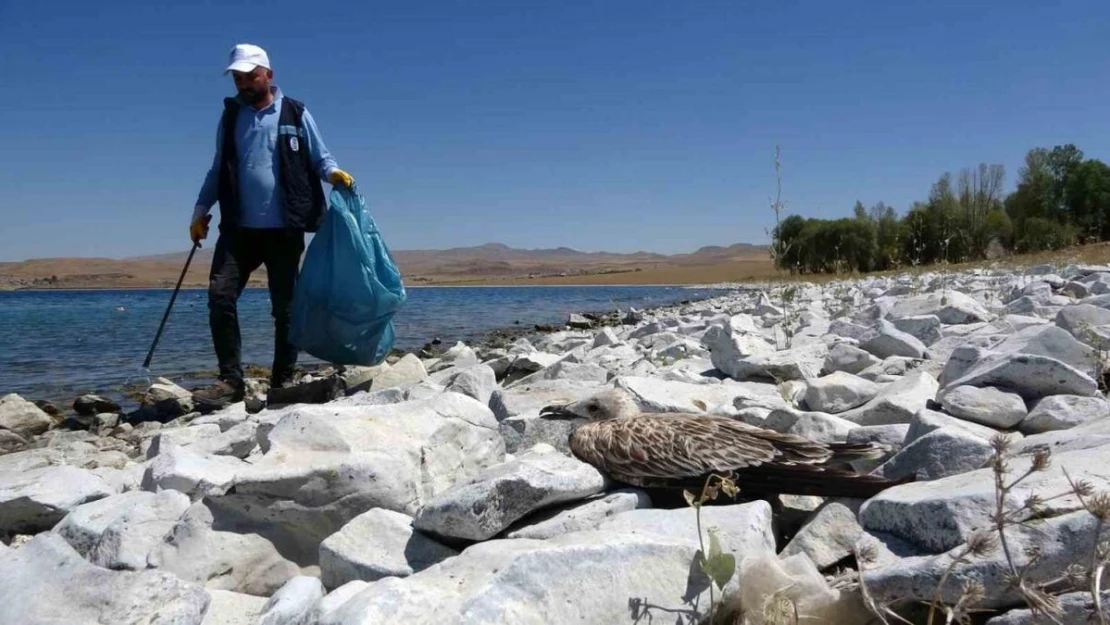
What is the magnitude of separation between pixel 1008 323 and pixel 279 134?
574cm

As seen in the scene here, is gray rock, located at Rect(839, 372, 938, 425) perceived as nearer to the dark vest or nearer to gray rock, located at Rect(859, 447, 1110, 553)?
gray rock, located at Rect(859, 447, 1110, 553)

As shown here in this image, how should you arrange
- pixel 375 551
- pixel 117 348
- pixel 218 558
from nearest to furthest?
1. pixel 375 551
2. pixel 218 558
3. pixel 117 348

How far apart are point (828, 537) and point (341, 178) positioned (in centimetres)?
480

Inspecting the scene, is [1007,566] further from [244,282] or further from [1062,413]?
[244,282]

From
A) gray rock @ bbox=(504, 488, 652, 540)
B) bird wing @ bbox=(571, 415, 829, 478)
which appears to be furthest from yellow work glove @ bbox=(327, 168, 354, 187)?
gray rock @ bbox=(504, 488, 652, 540)

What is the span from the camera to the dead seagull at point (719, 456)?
2512 millimetres

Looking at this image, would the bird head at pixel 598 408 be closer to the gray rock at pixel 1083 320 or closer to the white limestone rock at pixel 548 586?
the white limestone rock at pixel 548 586

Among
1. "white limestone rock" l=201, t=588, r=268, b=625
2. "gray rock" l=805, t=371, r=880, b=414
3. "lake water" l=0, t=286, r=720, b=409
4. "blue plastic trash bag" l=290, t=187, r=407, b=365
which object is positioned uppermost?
"blue plastic trash bag" l=290, t=187, r=407, b=365

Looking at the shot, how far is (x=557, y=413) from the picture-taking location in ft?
11.6

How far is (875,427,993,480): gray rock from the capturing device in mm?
2514

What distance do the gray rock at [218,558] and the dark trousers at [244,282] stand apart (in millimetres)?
3549

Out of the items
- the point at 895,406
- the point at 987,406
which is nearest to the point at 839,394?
the point at 895,406

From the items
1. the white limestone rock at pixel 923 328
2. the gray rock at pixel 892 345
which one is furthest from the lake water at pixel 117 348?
the white limestone rock at pixel 923 328

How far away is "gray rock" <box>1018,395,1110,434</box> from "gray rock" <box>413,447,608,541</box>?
6.63 ft
